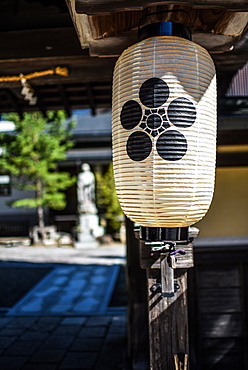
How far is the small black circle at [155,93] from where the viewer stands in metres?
2.04

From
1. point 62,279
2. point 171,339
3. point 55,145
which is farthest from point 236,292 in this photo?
point 55,145

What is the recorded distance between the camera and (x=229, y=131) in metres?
4.16

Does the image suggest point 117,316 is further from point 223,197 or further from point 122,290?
point 223,197

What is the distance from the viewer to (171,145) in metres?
2.04

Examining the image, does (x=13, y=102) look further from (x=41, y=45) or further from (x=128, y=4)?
(x=128, y=4)

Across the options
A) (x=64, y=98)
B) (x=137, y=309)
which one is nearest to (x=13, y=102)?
(x=64, y=98)

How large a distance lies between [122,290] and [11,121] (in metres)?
11.1

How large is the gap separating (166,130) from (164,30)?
2.15 ft

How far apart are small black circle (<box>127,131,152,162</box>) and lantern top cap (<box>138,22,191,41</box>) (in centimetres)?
65

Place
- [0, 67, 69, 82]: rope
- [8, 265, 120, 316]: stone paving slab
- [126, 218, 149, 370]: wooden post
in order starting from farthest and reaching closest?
[8, 265, 120, 316]: stone paving slab, [126, 218, 149, 370]: wooden post, [0, 67, 69, 82]: rope

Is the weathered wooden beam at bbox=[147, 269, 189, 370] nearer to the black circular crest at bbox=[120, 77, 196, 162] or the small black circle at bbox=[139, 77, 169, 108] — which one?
the black circular crest at bbox=[120, 77, 196, 162]

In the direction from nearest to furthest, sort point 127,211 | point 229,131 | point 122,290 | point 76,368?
point 127,211 → point 229,131 → point 76,368 → point 122,290

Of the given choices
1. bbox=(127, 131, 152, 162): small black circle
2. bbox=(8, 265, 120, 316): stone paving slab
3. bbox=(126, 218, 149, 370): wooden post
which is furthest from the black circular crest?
bbox=(8, 265, 120, 316): stone paving slab

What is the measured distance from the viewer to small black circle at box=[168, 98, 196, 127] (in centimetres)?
203
